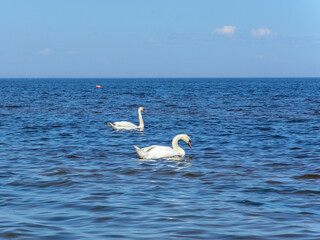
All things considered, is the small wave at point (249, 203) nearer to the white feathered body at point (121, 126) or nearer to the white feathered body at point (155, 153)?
the white feathered body at point (155, 153)

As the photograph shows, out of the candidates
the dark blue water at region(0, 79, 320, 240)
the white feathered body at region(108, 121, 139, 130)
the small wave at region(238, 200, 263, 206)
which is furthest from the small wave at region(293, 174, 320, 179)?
the white feathered body at region(108, 121, 139, 130)

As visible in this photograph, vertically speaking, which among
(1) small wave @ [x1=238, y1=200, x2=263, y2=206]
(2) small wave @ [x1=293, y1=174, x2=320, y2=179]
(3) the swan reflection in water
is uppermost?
(2) small wave @ [x1=293, y1=174, x2=320, y2=179]

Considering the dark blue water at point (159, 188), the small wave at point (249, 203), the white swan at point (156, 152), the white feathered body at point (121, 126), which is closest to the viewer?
the dark blue water at point (159, 188)

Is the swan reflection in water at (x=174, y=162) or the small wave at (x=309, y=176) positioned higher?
the small wave at (x=309, y=176)

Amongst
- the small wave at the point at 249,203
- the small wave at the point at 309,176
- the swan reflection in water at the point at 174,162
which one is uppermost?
the small wave at the point at 309,176

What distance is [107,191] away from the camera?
9922mm

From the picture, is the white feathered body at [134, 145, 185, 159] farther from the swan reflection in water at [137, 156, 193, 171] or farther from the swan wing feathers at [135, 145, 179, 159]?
the swan reflection in water at [137, 156, 193, 171]

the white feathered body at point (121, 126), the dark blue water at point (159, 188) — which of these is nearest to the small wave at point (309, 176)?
the dark blue water at point (159, 188)

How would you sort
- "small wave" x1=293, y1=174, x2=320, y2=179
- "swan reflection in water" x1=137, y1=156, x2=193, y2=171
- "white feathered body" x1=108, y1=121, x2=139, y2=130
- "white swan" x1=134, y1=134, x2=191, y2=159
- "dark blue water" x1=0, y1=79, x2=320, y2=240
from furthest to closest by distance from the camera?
"white feathered body" x1=108, y1=121, x2=139, y2=130
"white swan" x1=134, y1=134, x2=191, y2=159
"swan reflection in water" x1=137, y1=156, x2=193, y2=171
"small wave" x1=293, y1=174, x2=320, y2=179
"dark blue water" x1=0, y1=79, x2=320, y2=240

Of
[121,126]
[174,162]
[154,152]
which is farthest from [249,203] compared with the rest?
[121,126]

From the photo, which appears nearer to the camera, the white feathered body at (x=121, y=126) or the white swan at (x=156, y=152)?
the white swan at (x=156, y=152)

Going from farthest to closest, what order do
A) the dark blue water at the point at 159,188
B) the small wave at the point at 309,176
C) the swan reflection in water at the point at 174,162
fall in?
the swan reflection in water at the point at 174,162 → the small wave at the point at 309,176 → the dark blue water at the point at 159,188

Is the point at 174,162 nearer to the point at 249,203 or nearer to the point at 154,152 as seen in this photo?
the point at 154,152

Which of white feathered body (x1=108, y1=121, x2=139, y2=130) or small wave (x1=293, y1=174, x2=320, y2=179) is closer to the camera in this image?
small wave (x1=293, y1=174, x2=320, y2=179)
